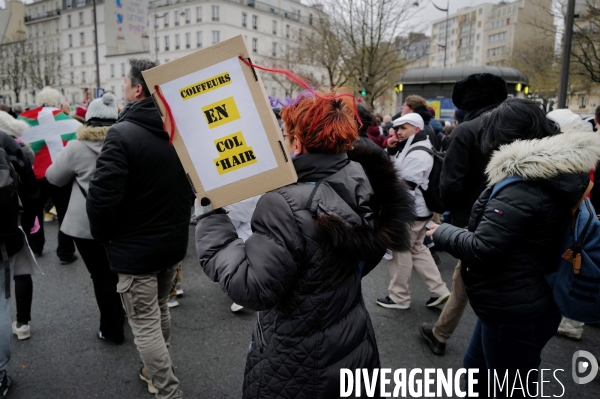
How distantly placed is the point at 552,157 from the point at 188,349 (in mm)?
3040

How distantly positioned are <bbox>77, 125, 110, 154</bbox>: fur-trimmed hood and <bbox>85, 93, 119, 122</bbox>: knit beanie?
0.37 ft

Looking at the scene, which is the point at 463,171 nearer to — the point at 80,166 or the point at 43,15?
the point at 80,166

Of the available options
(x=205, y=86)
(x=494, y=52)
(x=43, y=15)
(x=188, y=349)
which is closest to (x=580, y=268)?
(x=205, y=86)

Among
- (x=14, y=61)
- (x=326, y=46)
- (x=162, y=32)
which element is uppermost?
(x=162, y=32)

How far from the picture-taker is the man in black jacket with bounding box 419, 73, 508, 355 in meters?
3.36

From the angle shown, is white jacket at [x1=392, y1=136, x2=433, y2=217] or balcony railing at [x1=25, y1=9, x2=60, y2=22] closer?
white jacket at [x1=392, y1=136, x2=433, y2=217]

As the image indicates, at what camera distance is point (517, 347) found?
223 cm

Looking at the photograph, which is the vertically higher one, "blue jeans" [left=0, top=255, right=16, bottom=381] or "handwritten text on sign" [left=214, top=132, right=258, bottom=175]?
"handwritten text on sign" [left=214, top=132, right=258, bottom=175]

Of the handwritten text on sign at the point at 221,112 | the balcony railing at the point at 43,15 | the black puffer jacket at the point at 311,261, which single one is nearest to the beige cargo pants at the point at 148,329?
the black puffer jacket at the point at 311,261

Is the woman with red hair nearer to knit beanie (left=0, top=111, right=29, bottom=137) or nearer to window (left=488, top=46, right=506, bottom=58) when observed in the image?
knit beanie (left=0, top=111, right=29, bottom=137)

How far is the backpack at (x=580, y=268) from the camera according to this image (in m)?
2.04

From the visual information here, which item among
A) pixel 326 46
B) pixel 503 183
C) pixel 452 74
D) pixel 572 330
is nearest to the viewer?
pixel 503 183

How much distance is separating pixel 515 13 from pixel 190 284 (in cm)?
8702

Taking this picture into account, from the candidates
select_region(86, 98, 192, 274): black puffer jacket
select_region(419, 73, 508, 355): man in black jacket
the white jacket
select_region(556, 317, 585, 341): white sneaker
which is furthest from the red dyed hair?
select_region(556, 317, 585, 341): white sneaker
